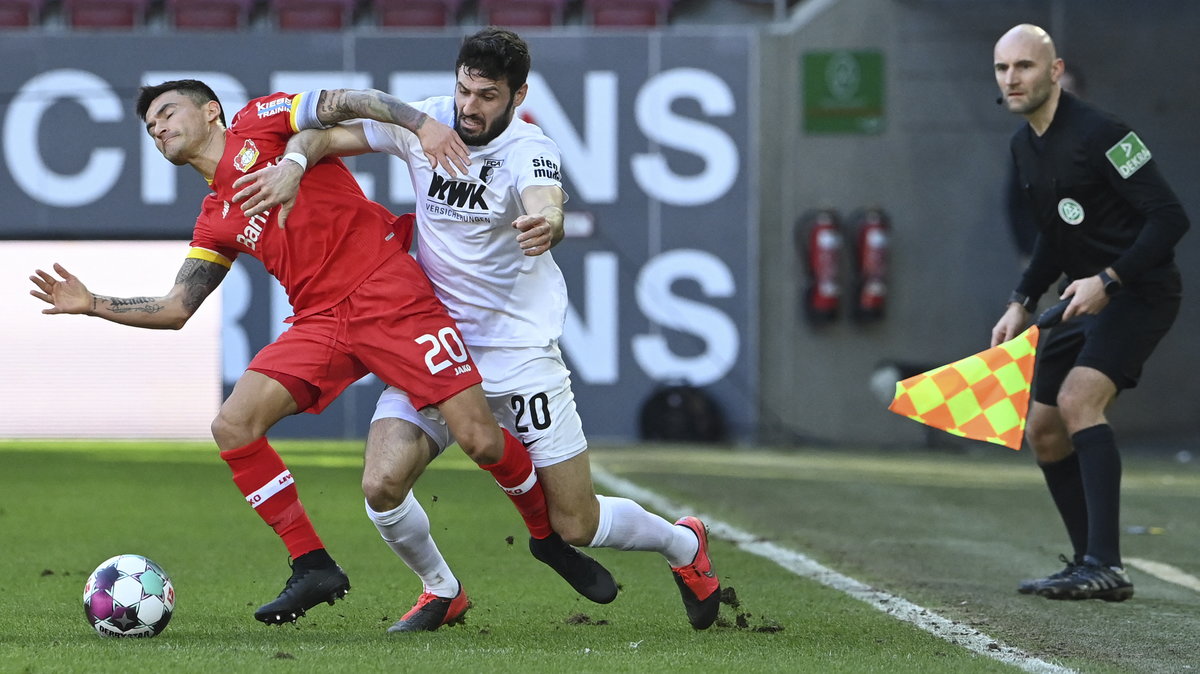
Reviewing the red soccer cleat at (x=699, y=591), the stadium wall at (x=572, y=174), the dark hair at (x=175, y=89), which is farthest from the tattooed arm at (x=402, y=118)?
the stadium wall at (x=572, y=174)

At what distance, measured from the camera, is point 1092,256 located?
6012 millimetres

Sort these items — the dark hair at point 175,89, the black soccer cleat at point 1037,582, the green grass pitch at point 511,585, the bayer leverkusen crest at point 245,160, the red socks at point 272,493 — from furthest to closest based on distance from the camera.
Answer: the black soccer cleat at point 1037,582 < the dark hair at point 175,89 < the bayer leverkusen crest at point 245,160 < the red socks at point 272,493 < the green grass pitch at point 511,585

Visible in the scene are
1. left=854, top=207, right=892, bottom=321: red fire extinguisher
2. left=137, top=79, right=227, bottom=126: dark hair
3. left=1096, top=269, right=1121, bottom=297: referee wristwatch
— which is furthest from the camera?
left=854, top=207, right=892, bottom=321: red fire extinguisher

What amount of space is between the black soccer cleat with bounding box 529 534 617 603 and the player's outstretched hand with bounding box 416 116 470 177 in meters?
1.17

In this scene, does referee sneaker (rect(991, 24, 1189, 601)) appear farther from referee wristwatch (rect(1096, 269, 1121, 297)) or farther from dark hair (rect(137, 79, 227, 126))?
dark hair (rect(137, 79, 227, 126))

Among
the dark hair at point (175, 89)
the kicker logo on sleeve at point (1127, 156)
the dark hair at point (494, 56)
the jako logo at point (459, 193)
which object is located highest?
the dark hair at point (494, 56)

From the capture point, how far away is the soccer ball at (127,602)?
456 centimetres

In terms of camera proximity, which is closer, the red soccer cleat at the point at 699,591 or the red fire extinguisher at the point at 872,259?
the red soccer cleat at the point at 699,591

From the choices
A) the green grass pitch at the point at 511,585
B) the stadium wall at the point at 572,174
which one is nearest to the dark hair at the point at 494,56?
the green grass pitch at the point at 511,585

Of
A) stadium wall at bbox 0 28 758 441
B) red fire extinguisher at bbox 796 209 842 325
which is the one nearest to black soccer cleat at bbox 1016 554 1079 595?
red fire extinguisher at bbox 796 209 842 325

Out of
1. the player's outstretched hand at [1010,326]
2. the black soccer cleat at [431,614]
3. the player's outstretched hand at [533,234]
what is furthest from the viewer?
the player's outstretched hand at [1010,326]

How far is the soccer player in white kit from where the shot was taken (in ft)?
15.7

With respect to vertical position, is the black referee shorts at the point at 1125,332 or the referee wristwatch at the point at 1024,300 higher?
the referee wristwatch at the point at 1024,300

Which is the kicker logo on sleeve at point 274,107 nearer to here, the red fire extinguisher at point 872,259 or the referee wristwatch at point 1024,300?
the referee wristwatch at point 1024,300
